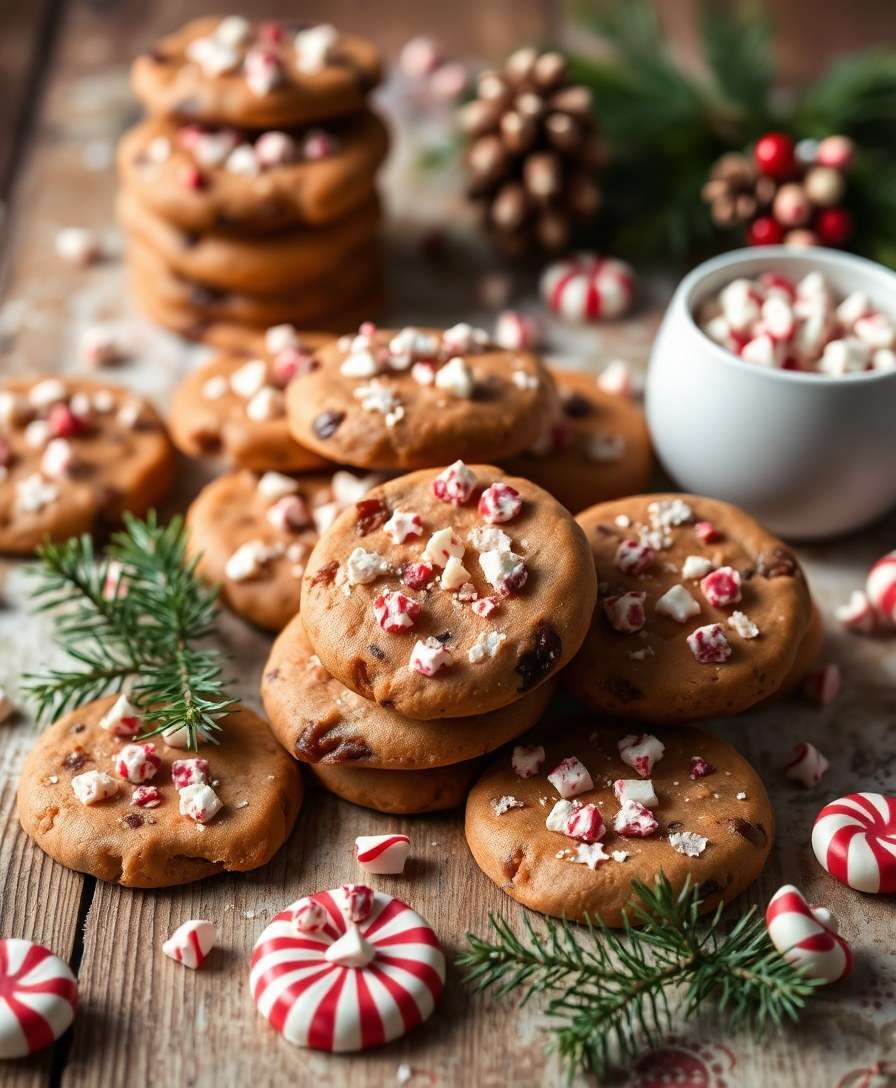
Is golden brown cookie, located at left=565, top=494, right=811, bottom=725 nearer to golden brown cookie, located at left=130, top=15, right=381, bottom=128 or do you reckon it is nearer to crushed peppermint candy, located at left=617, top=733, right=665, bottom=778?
crushed peppermint candy, located at left=617, top=733, right=665, bottom=778

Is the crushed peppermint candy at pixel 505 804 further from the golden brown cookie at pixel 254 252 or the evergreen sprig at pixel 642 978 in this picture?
the golden brown cookie at pixel 254 252

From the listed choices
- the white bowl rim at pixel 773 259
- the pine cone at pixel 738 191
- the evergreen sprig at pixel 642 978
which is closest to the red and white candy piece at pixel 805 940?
the evergreen sprig at pixel 642 978

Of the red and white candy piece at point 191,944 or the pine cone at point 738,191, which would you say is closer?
the red and white candy piece at point 191,944

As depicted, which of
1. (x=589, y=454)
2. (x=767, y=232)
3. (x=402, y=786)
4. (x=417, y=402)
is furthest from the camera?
(x=767, y=232)

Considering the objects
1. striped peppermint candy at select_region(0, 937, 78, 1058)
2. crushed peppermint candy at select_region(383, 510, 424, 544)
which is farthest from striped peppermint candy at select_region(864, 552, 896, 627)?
striped peppermint candy at select_region(0, 937, 78, 1058)

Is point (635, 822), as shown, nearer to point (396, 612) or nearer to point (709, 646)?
point (709, 646)

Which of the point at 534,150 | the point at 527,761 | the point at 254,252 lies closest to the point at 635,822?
the point at 527,761

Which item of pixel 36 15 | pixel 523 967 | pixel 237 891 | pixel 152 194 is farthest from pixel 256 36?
pixel 523 967
